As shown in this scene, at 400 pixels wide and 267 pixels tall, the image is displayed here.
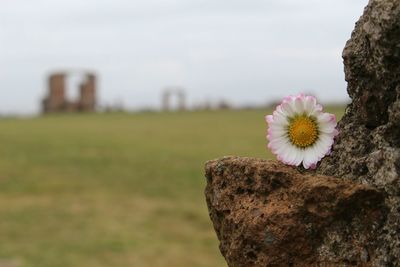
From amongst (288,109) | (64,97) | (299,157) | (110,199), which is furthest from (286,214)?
(64,97)

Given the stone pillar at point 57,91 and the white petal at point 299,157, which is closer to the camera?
the white petal at point 299,157

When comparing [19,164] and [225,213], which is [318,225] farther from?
[19,164]

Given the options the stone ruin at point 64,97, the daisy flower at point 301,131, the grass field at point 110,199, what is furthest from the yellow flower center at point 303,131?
the stone ruin at point 64,97

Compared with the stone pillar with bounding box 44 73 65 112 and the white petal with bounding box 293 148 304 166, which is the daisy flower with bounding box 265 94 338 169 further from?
the stone pillar with bounding box 44 73 65 112

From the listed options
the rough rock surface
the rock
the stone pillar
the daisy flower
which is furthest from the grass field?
the stone pillar

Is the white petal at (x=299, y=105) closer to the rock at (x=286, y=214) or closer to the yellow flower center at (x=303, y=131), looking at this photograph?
the yellow flower center at (x=303, y=131)

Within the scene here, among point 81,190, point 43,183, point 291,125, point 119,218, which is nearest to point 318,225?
point 291,125
